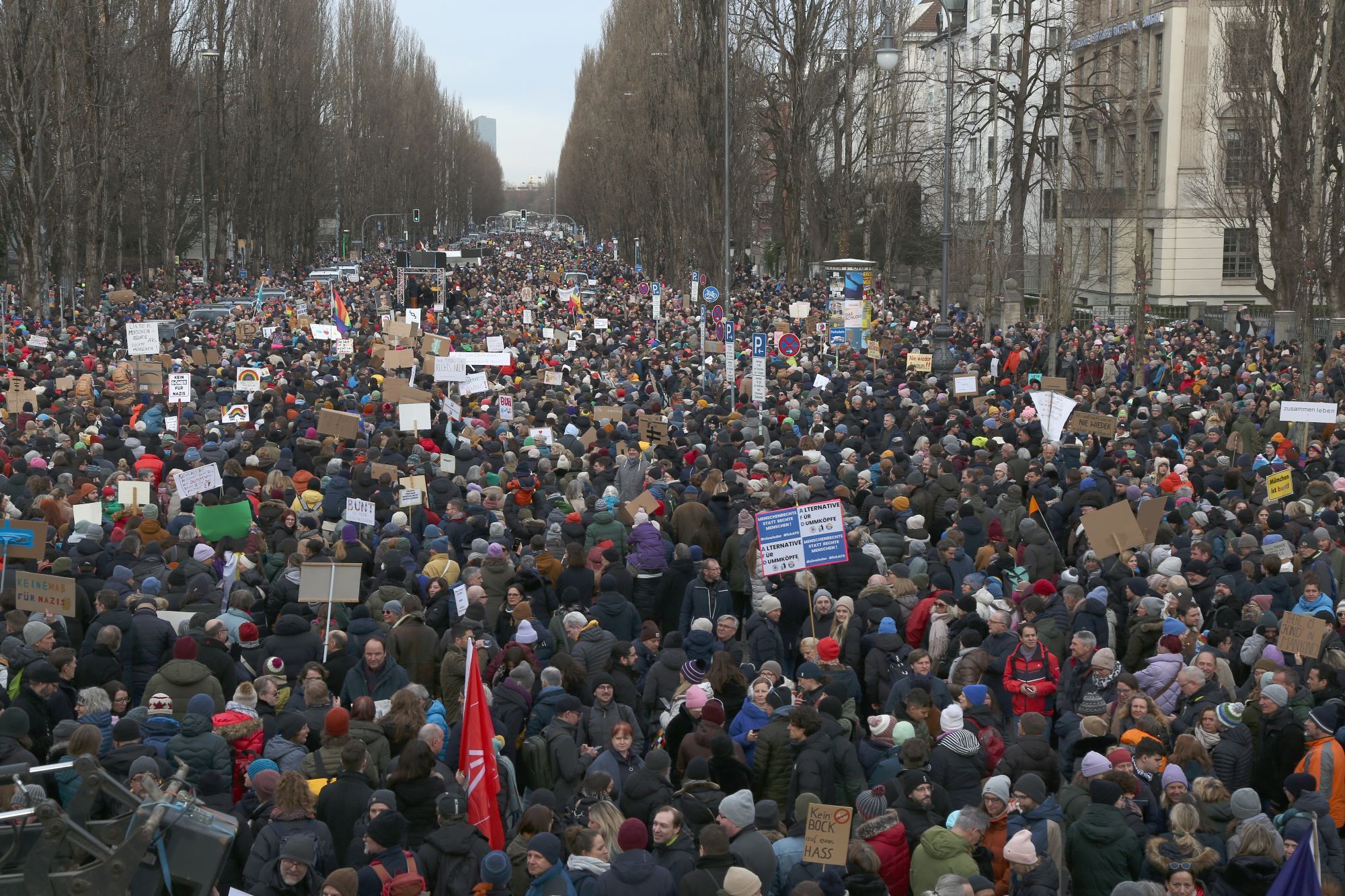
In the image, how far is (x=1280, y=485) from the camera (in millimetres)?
14289

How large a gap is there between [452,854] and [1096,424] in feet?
41.4

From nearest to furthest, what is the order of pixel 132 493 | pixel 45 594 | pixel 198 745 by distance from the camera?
1. pixel 198 745
2. pixel 45 594
3. pixel 132 493

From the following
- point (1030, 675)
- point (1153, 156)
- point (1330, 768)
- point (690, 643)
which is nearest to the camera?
point (1330, 768)

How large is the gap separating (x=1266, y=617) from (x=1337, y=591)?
2.63 m

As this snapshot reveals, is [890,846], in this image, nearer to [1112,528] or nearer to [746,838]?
[746,838]

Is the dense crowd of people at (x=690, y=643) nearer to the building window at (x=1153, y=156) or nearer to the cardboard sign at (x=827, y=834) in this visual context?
the cardboard sign at (x=827, y=834)

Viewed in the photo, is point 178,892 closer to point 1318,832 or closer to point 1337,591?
point 1318,832

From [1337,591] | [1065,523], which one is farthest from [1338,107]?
[1337,591]

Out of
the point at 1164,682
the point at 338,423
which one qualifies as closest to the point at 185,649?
the point at 1164,682

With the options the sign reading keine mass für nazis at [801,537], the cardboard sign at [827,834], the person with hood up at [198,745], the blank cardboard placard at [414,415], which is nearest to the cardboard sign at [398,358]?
the blank cardboard placard at [414,415]

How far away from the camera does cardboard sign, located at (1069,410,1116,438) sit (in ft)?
58.5

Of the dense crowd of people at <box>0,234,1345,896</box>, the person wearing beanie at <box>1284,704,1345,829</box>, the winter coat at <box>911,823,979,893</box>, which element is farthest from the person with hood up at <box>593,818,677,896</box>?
the person wearing beanie at <box>1284,704,1345,829</box>

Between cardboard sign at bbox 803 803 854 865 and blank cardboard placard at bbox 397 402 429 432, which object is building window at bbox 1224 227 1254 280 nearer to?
blank cardboard placard at bbox 397 402 429 432

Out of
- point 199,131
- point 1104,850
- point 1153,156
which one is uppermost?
point 199,131
